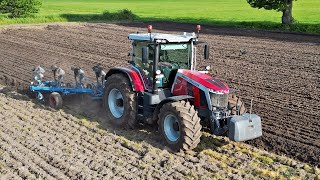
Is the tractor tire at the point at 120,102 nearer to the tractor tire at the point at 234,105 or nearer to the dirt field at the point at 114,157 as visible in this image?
the dirt field at the point at 114,157

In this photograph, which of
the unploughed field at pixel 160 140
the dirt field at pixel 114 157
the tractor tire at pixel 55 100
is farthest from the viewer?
the tractor tire at pixel 55 100

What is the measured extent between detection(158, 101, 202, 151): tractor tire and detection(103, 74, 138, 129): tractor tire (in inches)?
40.0

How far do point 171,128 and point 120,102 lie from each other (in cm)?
184

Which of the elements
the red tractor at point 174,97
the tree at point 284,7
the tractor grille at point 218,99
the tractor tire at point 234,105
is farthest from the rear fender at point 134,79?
the tree at point 284,7

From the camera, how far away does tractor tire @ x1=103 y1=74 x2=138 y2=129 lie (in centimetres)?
940

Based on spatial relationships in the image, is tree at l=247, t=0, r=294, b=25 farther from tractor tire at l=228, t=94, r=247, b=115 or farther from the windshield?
tractor tire at l=228, t=94, r=247, b=115

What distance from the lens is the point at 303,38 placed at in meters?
25.3

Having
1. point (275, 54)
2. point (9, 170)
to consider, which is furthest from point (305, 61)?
point (9, 170)

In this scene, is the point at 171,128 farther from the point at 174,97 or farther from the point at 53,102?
the point at 53,102

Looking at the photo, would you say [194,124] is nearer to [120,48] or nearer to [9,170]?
[9,170]

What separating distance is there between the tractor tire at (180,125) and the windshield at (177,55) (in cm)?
116

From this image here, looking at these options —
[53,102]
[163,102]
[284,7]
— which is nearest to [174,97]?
[163,102]

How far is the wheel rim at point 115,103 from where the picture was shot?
32.8 ft

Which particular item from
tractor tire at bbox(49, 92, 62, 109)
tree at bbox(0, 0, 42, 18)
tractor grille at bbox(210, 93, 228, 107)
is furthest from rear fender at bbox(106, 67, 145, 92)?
tree at bbox(0, 0, 42, 18)
